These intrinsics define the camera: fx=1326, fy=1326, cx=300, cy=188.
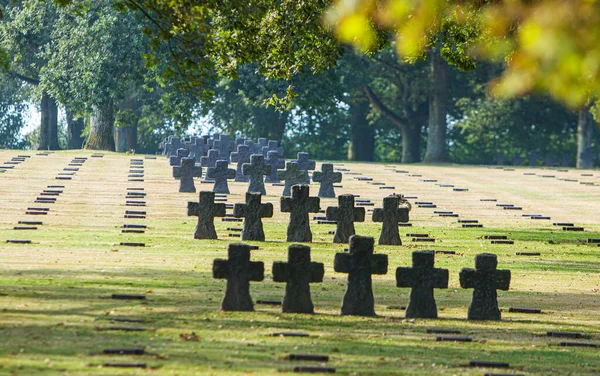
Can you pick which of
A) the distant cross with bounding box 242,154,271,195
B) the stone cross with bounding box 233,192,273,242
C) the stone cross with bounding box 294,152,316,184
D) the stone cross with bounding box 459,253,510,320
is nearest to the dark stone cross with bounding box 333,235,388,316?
the stone cross with bounding box 459,253,510,320

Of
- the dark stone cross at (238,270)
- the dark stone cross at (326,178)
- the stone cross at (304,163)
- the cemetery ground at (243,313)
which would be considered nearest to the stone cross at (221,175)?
the dark stone cross at (326,178)

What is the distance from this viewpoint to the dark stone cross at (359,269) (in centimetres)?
1511

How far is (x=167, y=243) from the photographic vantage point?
24.2 meters

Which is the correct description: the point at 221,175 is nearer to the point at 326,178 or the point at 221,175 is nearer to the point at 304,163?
the point at 326,178

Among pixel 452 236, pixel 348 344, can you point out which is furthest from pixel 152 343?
pixel 452 236

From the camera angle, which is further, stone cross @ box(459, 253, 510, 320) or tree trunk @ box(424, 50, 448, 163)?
tree trunk @ box(424, 50, 448, 163)

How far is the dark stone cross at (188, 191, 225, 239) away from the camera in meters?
24.7

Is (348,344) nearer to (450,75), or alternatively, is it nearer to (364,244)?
(364,244)

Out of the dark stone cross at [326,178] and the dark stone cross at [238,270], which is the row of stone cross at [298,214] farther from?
the dark stone cross at [326,178]

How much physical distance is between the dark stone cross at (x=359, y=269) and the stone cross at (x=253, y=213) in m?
8.94

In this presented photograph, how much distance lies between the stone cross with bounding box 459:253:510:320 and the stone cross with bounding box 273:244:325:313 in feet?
6.09

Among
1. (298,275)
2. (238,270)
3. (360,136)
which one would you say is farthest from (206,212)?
(360,136)

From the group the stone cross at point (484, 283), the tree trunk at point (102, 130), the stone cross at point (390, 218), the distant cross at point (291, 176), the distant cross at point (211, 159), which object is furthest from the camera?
the tree trunk at point (102, 130)

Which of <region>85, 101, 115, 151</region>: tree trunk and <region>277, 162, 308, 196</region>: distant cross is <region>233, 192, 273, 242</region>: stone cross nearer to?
<region>277, 162, 308, 196</region>: distant cross
